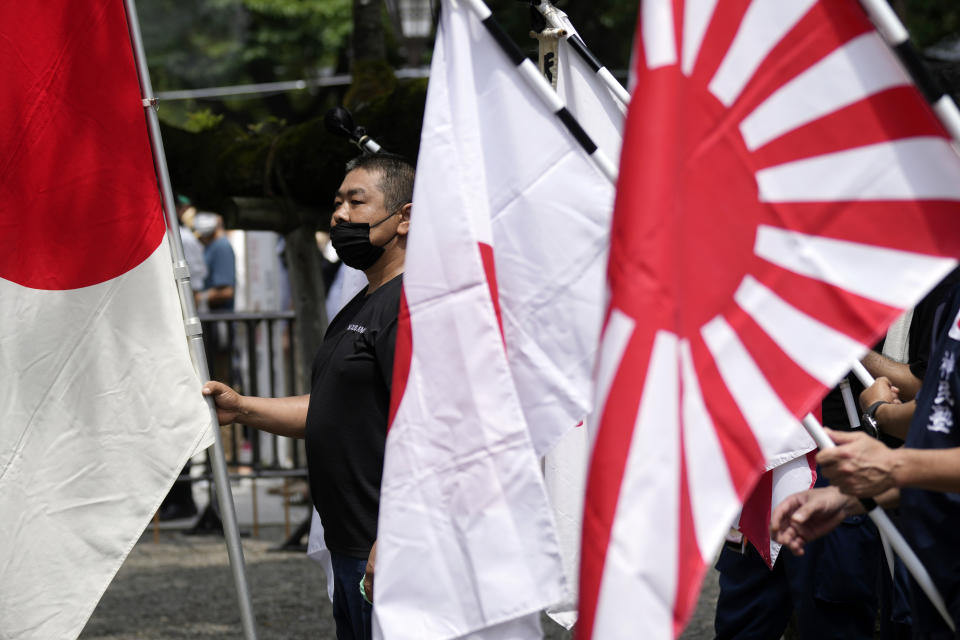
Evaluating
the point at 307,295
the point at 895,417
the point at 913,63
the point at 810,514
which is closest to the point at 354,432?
the point at 810,514

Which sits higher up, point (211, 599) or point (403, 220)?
point (403, 220)

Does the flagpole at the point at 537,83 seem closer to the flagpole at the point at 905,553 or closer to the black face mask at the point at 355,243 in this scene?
the black face mask at the point at 355,243

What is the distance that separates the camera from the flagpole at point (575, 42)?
415 centimetres

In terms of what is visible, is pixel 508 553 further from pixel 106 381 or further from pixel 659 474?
pixel 106 381

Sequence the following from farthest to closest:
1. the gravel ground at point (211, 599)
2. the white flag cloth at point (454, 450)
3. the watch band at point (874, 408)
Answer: the gravel ground at point (211, 599) < the watch band at point (874, 408) < the white flag cloth at point (454, 450)

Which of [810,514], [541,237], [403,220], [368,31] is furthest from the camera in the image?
[368,31]

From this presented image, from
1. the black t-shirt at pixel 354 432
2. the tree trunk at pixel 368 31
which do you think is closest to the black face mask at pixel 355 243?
the black t-shirt at pixel 354 432

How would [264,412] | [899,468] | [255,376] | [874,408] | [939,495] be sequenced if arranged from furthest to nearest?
[255,376] < [264,412] < [874,408] < [939,495] < [899,468]

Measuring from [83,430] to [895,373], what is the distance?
2.41 metres

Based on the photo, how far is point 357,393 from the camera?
11.8 feet

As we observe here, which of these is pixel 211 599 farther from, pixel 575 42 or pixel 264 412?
pixel 575 42

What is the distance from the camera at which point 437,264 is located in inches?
124

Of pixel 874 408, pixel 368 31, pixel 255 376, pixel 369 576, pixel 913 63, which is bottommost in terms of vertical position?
pixel 255 376

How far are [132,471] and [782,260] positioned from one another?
6.90 feet
